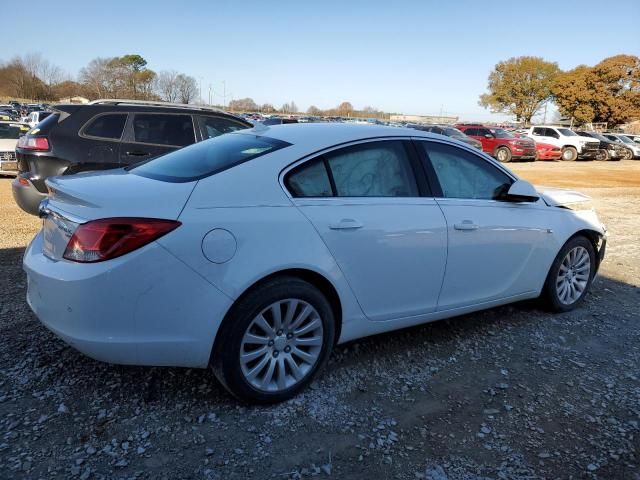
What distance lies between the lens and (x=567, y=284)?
14.8ft

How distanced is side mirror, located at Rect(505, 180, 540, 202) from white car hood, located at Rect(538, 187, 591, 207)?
1.27ft

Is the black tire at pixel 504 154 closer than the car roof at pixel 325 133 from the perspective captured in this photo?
No

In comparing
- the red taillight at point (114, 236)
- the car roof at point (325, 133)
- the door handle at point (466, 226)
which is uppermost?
the car roof at point (325, 133)

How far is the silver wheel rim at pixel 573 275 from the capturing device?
4449 mm

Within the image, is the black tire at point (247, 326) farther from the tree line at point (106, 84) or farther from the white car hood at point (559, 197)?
the tree line at point (106, 84)

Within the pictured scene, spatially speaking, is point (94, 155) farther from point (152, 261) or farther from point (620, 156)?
point (620, 156)

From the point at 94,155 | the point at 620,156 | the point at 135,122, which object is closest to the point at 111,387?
the point at 94,155

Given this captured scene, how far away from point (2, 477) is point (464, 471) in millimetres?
2081

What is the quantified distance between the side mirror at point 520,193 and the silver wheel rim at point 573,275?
82 cm

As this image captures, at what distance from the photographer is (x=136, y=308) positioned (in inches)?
96.6

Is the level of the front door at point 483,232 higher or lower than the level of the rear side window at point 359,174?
lower

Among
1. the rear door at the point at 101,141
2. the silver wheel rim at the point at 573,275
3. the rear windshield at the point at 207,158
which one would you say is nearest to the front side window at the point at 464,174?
the silver wheel rim at the point at 573,275

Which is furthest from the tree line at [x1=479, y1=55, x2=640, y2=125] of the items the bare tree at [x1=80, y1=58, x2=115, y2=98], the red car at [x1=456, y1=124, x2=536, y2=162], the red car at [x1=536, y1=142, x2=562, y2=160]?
the bare tree at [x1=80, y1=58, x2=115, y2=98]

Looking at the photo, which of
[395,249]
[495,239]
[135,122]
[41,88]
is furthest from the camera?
[41,88]
